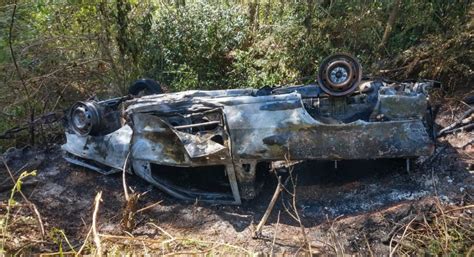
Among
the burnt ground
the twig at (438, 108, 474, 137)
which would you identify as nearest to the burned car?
the burnt ground

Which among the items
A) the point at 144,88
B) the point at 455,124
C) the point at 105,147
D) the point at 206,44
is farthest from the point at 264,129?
the point at 206,44

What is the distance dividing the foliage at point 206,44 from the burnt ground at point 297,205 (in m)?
2.03

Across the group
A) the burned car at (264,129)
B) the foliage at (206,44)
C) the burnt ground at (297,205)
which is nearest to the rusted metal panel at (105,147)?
the burned car at (264,129)

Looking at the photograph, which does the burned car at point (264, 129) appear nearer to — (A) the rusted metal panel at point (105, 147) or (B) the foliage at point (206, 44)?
(A) the rusted metal panel at point (105, 147)

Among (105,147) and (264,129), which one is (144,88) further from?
(264,129)

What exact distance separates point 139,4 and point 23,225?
534 cm

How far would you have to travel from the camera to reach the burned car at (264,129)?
166 inches

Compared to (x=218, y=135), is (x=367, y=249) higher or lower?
lower

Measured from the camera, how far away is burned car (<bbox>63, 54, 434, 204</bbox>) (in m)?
4.23

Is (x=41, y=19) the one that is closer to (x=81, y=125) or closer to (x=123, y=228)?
(x=81, y=125)

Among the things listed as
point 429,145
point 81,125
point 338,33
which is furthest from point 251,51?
point 429,145

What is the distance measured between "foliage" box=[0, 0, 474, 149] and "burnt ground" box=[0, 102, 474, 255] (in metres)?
2.03

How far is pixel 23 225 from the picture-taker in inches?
164

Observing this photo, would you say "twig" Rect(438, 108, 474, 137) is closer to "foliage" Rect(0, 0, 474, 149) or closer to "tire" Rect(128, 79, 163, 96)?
"foliage" Rect(0, 0, 474, 149)
